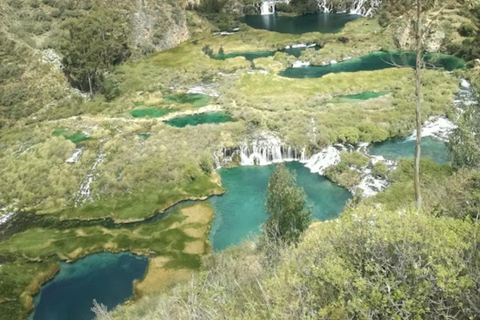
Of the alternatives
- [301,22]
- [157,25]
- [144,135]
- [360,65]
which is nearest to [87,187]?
[144,135]

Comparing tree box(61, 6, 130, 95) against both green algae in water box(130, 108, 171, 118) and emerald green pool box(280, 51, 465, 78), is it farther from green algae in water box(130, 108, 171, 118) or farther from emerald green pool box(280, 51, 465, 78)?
emerald green pool box(280, 51, 465, 78)

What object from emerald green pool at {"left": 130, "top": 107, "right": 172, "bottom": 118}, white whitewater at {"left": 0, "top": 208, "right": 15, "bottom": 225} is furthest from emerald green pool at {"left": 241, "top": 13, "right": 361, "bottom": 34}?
white whitewater at {"left": 0, "top": 208, "right": 15, "bottom": 225}

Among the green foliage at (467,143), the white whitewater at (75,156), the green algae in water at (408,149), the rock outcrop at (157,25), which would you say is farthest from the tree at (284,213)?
the rock outcrop at (157,25)

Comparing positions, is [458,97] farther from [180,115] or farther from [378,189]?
[180,115]

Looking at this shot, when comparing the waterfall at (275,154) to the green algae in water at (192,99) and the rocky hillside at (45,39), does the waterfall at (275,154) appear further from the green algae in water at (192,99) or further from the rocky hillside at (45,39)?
the rocky hillside at (45,39)

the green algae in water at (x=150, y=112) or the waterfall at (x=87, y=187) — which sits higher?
the green algae in water at (x=150, y=112)

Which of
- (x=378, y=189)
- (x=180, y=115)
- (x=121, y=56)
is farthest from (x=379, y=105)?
(x=121, y=56)
